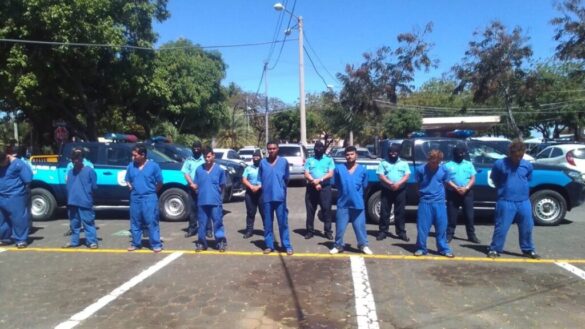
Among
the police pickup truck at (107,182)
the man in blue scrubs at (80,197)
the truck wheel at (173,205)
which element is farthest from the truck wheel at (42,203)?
the man in blue scrubs at (80,197)

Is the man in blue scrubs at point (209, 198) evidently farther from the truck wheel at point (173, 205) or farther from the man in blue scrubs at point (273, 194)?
the truck wheel at point (173, 205)

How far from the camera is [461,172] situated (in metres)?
8.12

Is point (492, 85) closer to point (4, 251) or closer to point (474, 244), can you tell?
point (474, 244)

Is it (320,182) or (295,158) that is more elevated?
(295,158)

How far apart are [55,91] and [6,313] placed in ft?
56.7

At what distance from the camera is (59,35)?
682 inches

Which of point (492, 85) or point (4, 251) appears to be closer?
point (4, 251)

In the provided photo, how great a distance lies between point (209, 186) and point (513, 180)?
14.3 ft

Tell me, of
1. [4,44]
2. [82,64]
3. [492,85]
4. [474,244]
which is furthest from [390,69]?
[474,244]

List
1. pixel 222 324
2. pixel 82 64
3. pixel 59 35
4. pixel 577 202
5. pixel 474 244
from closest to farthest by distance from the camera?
pixel 222 324 → pixel 474 244 → pixel 577 202 → pixel 59 35 → pixel 82 64

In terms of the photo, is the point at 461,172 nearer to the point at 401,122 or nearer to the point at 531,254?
the point at 531,254

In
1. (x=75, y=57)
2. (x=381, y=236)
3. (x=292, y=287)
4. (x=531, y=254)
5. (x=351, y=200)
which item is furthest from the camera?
(x=75, y=57)

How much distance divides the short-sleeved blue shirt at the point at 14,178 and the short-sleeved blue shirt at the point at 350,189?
4935 millimetres

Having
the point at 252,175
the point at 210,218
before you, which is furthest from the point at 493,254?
the point at 210,218
